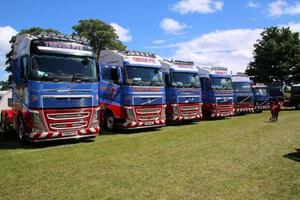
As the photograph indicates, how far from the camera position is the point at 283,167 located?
902 cm

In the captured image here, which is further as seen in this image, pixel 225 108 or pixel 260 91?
pixel 260 91

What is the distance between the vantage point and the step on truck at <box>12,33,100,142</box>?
1268 cm

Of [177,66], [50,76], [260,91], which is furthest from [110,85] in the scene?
[260,91]

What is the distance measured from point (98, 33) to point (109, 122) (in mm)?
39400

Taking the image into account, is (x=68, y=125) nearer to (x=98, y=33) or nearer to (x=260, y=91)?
(x=260, y=91)

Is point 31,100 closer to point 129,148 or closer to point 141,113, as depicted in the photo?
point 129,148

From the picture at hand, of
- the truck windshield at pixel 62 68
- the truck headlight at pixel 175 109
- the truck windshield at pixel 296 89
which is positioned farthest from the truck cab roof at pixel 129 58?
the truck windshield at pixel 296 89

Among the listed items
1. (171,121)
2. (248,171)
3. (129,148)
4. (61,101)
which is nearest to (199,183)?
(248,171)

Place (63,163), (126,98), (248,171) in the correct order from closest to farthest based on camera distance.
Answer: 1. (248,171)
2. (63,163)
3. (126,98)

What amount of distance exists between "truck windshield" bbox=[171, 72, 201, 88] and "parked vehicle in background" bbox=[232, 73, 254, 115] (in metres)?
7.58

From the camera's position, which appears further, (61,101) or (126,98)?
(126,98)

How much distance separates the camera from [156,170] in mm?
8805

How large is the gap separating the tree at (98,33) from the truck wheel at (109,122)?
37.8 m

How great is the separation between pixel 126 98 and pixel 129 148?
5.03 m
